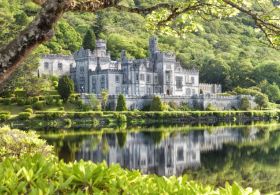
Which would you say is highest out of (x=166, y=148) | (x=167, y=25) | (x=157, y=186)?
(x=167, y=25)

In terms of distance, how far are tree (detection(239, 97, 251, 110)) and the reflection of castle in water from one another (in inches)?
1286

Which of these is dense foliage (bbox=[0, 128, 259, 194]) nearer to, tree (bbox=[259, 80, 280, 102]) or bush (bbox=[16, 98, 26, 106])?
bush (bbox=[16, 98, 26, 106])

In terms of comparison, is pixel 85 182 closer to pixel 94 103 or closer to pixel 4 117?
pixel 4 117

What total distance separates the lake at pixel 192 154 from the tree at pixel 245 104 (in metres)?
32.8

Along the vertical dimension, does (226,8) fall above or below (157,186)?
above

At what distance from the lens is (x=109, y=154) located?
97.5 ft

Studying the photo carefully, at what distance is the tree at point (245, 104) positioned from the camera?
7715cm

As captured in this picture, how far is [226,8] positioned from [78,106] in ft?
182

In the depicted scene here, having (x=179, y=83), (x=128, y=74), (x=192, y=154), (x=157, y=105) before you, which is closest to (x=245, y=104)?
(x=179, y=83)

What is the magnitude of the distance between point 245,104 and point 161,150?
155ft

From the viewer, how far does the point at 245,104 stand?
77.4 m

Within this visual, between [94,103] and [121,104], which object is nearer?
[94,103]

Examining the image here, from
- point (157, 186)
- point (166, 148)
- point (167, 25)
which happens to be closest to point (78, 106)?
point (166, 148)

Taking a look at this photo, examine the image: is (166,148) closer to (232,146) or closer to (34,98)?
(232,146)
